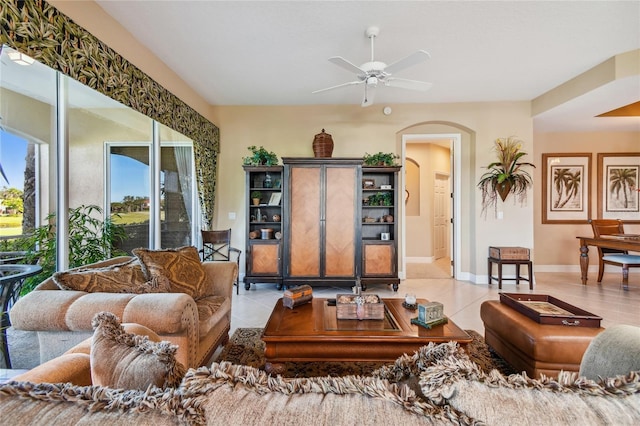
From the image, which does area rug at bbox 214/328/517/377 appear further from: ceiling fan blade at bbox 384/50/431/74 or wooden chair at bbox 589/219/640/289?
wooden chair at bbox 589/219/640/289

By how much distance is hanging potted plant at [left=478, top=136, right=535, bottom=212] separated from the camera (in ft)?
14.8

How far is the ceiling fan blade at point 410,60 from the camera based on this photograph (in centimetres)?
241

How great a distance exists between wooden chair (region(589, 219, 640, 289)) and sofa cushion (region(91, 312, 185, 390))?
6.12 meters

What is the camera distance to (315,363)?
228cm

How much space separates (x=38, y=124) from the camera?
206cm

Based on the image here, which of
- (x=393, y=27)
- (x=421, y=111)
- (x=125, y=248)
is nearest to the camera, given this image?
(x=393, y=27)

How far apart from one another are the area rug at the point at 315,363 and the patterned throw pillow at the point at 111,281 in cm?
84

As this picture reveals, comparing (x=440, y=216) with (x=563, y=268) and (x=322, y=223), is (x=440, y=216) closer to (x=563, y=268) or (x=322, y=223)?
(x=563, y=268)

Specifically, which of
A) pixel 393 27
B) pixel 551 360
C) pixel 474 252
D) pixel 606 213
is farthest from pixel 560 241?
pixel 393 27

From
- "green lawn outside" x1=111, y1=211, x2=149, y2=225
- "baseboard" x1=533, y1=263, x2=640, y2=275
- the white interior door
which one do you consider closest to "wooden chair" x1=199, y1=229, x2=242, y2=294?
"green lawn outside" x1=111, y1=211, x2=149, y2=225

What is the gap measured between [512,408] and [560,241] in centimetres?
658

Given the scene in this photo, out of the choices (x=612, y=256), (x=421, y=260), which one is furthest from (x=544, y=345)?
(x=421, y=260)

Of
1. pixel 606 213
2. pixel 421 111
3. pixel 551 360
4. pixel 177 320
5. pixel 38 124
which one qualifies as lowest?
pixel 551 360

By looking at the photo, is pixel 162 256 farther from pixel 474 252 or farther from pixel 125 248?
pixel 474 252
